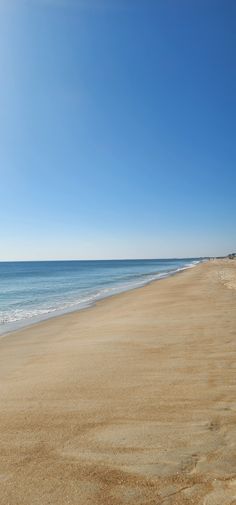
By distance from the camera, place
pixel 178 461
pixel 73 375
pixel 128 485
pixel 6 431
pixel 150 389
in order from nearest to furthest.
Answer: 1. pixel 128 485
2. pixel 178 461
3. pixel 6 431
4. pixel 150 389
5. pixel 73 375

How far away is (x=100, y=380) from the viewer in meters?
6.39

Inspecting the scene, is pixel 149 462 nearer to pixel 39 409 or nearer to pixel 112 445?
pixel 112 445

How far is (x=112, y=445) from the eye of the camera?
409cm

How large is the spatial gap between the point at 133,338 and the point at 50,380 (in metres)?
3.58

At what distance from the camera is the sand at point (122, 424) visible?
3.30 m

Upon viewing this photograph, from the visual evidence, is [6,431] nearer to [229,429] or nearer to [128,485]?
[128,485]

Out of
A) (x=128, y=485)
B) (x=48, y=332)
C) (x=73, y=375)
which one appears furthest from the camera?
(x=48, y=332)

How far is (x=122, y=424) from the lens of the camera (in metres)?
4.59

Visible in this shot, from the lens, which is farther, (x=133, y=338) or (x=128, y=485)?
(x=133, y=338)

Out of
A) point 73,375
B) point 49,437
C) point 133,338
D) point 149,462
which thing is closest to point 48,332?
point 133,338

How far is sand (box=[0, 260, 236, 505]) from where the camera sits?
10.8 ft

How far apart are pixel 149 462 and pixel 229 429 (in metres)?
1.19

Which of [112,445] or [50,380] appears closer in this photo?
[112,445]

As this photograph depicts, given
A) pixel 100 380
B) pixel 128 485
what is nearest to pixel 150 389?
pixel 100 380
